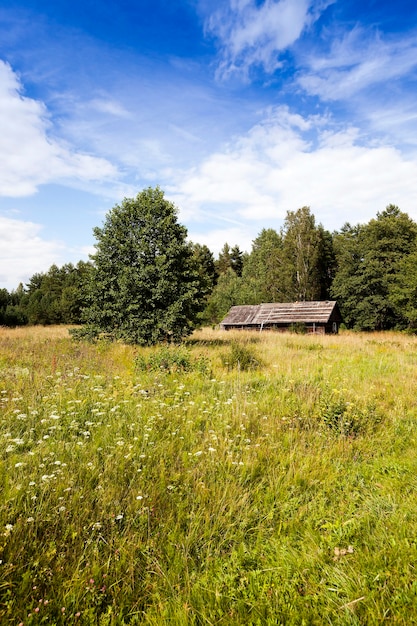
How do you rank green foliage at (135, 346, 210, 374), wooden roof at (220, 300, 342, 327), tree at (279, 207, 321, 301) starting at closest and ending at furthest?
1. green foliage at (135, 346, 210, 374)
2. wooden roof at (220, 300, 342, 327)
3. tree at (279, 207, 321, 301)

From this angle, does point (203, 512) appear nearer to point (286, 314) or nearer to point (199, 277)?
point (199, 277)

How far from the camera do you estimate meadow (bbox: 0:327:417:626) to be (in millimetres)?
2355

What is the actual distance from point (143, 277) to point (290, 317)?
22.0 m

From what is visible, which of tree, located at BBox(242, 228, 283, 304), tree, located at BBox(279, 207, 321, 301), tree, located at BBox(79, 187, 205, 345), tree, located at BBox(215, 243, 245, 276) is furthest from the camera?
tree, located at BBox(215, 243, 245, 276)

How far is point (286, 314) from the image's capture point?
1342 inches

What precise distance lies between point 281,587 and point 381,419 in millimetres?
4328

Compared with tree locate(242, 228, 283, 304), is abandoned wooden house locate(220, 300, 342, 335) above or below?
below

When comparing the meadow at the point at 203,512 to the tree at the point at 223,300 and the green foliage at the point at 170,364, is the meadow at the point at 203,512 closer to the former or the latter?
the green foliage at the point at 170,364

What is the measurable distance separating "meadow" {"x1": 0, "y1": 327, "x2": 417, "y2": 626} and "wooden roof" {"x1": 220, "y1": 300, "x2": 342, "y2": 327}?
26.9 meters

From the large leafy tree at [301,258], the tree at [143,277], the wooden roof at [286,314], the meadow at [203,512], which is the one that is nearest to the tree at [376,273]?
the large leafy tree at [301,258]

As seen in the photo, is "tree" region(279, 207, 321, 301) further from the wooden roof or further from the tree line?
the wooden roof

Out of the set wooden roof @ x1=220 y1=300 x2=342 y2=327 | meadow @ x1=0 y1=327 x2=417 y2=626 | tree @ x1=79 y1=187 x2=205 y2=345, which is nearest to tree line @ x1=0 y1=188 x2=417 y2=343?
tree @ x1=79 y1=187 x2=205 y2=345

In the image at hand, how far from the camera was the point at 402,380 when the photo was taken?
8.81 meters

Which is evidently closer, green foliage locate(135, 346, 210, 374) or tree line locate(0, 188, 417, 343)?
green foliage locate(135, 346, 210, 374)
